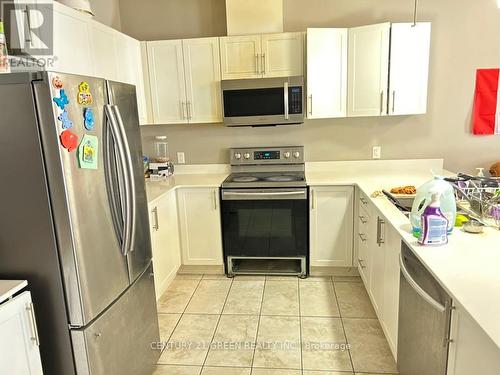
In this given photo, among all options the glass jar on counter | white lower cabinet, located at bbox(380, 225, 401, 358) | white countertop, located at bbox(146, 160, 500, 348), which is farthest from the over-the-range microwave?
white lower cabinet, located at bbox(380, 225, 401, 358)

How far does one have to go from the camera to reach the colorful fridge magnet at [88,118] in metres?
1.51

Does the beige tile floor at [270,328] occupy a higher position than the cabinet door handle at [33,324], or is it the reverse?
the cabinet door handle at [33,324]

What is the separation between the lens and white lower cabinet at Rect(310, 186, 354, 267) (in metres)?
3.04

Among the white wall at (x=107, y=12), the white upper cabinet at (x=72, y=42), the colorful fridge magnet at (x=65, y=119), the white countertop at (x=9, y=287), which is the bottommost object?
the white countertop at (x=9, y=287)

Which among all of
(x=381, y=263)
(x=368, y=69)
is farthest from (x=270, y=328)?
(x=368, y=69)

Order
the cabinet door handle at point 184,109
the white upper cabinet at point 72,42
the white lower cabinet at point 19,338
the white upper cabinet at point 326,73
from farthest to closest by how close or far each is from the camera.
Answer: the cabinet door handle at point 184,109, the white upper cabinet at point 326,73, the white upper cabinet at point 72,42, the white lower cabinet at point 19,338

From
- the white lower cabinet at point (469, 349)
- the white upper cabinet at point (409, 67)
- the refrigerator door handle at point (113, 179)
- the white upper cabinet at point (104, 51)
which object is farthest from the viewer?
the white upper cabinet at point (409, 67)

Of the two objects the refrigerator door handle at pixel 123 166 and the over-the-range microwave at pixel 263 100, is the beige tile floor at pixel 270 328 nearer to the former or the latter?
the refrigerator door handle at pixel 123 166

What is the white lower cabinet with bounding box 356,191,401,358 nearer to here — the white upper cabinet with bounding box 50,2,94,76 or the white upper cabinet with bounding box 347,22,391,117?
the white upper cabinet with bounding box 347,22,391,117

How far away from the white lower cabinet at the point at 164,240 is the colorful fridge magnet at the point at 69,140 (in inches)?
46.8

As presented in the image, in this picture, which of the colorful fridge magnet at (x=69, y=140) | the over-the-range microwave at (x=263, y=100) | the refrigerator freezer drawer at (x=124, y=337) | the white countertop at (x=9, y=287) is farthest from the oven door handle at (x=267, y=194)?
the white countertop at (x=9, y=287)

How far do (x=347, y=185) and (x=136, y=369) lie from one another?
2.06m

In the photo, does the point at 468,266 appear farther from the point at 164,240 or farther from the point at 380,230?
the point at 164,240

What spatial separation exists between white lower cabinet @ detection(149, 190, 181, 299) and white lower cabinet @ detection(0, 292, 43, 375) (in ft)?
4.07
